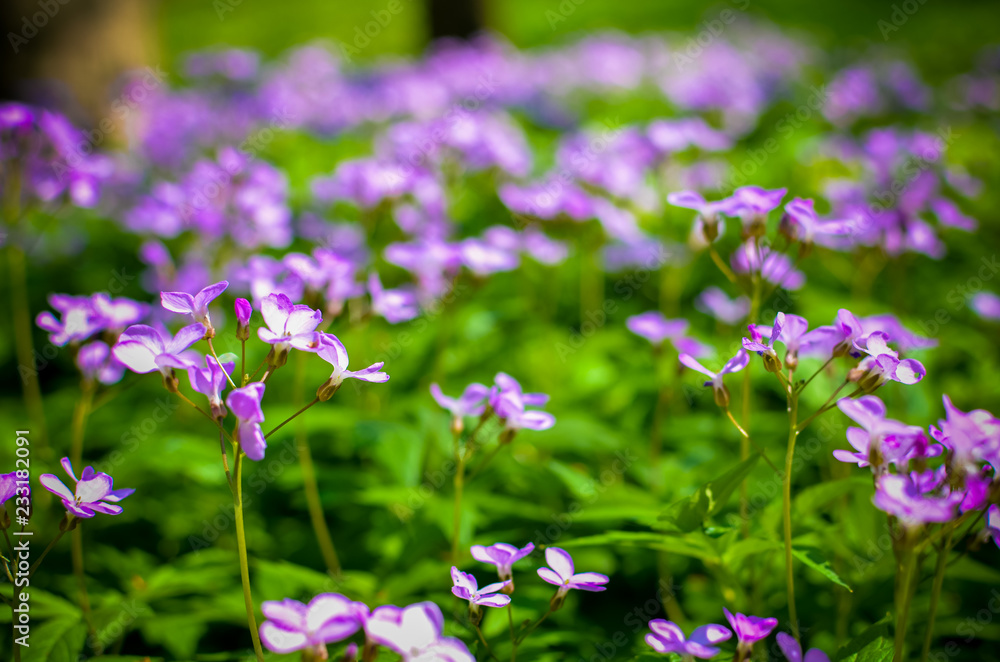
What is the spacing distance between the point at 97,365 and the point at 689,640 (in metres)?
1.71

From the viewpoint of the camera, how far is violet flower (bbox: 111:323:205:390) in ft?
4.23

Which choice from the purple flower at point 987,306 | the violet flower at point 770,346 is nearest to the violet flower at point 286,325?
the violet flower at point 770,346

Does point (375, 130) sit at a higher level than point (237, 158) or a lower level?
lower

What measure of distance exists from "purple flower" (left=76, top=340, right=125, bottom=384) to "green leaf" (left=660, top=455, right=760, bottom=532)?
1.53 m

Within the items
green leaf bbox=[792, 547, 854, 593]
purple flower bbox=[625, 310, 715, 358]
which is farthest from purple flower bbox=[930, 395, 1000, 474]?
purple flower bbox=[625, 310, 715, 358]

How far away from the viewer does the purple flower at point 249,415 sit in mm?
1164

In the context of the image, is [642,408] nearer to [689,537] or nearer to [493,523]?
[493,523]

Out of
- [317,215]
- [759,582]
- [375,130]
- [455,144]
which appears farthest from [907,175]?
[375,130]

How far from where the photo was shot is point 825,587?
223cm

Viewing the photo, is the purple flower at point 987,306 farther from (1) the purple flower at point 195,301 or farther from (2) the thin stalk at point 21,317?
(2) the thin stalk at point 21,317

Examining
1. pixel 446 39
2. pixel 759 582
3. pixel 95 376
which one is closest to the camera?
pixel 759 582

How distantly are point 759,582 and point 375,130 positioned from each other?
5404 mm

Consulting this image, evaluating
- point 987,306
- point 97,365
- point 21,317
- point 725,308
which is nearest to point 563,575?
point 97,365

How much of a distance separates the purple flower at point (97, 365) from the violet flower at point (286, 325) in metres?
0.88
